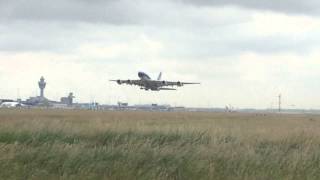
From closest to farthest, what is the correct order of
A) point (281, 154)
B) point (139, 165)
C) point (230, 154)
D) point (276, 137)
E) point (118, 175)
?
point (118, 175) < point (139, 165) < point (230, 154) < point (281, 154) < point (276, 137)

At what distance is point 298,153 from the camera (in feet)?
58.8

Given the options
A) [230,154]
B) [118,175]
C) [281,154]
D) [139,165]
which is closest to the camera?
[118,175]

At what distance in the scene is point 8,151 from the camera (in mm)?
14164

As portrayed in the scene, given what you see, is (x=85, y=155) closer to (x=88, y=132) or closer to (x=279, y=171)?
(x=279, y=171)

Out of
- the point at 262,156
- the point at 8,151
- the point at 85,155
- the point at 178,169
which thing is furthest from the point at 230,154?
the point at 8,151

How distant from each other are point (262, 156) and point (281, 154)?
3.59 ft

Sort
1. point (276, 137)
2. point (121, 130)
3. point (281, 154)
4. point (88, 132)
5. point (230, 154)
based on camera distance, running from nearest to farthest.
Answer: point (230, 154) → point (281, 154) → point (88, 132) → point (121, 130) → point (276, 137)


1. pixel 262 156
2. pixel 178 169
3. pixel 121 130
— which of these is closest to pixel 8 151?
pixel 178 169

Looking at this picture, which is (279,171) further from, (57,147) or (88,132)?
(88,132)

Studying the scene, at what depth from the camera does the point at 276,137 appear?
2675 cm

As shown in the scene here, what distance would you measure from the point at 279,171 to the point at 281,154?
299 cm

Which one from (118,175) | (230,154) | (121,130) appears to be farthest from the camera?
(121,130)

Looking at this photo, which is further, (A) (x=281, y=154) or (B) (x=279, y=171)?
(A) (x=281, y=154)

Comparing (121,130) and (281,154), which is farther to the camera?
(121,130)
